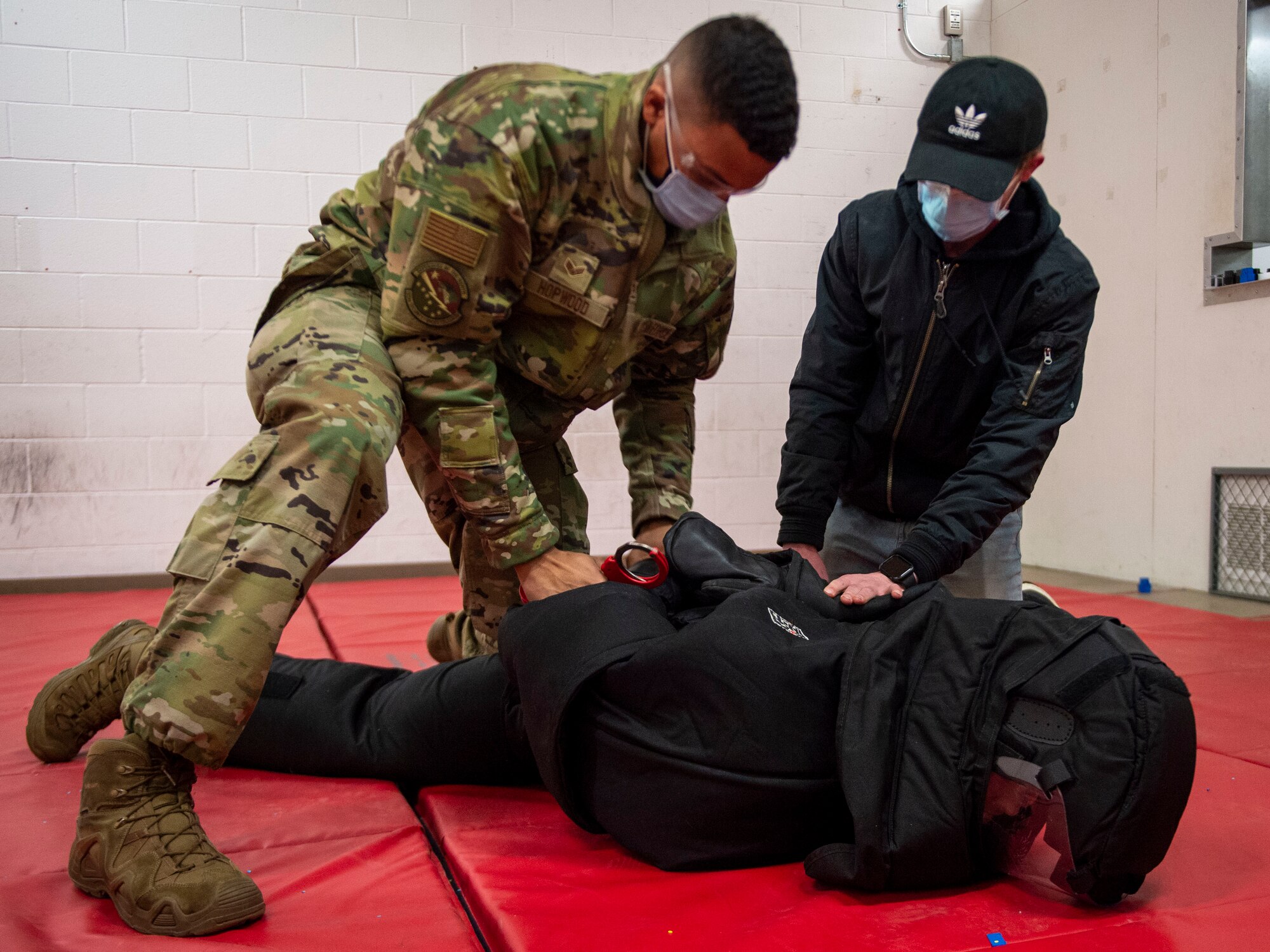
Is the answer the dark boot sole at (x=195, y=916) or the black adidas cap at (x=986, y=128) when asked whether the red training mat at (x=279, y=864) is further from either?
the black adidas cap at (x=986, y=128)

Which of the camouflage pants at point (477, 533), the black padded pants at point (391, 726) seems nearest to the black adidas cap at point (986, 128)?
the camouflage pants at point (477, 533)

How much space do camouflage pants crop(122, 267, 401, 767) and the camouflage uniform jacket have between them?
0.11 metres

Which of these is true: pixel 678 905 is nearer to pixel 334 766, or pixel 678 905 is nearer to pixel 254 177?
pixel 334 766

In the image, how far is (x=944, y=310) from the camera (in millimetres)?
1617

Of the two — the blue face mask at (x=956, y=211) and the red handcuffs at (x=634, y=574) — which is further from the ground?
the blue face mask at (x=956, y=211)

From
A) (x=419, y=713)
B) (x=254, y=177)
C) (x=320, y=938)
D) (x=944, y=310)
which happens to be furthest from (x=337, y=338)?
(x=254, y=177)

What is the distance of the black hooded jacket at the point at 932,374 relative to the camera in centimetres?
155

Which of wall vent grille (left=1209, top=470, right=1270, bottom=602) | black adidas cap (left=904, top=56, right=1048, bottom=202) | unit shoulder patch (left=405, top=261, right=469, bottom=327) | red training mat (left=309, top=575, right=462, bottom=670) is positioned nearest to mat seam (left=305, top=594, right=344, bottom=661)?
red training mat (left=309, top=575, right=462, bottom=670)

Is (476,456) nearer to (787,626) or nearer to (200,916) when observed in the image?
(787,626)

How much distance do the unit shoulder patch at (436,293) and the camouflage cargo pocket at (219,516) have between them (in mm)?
286

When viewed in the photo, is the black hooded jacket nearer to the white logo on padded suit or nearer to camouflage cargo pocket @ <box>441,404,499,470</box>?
the white logo on padded suit

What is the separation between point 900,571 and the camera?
1455 mm

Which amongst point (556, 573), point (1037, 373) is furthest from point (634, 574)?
point (1037, 373)

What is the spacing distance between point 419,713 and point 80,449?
9.59 ft
